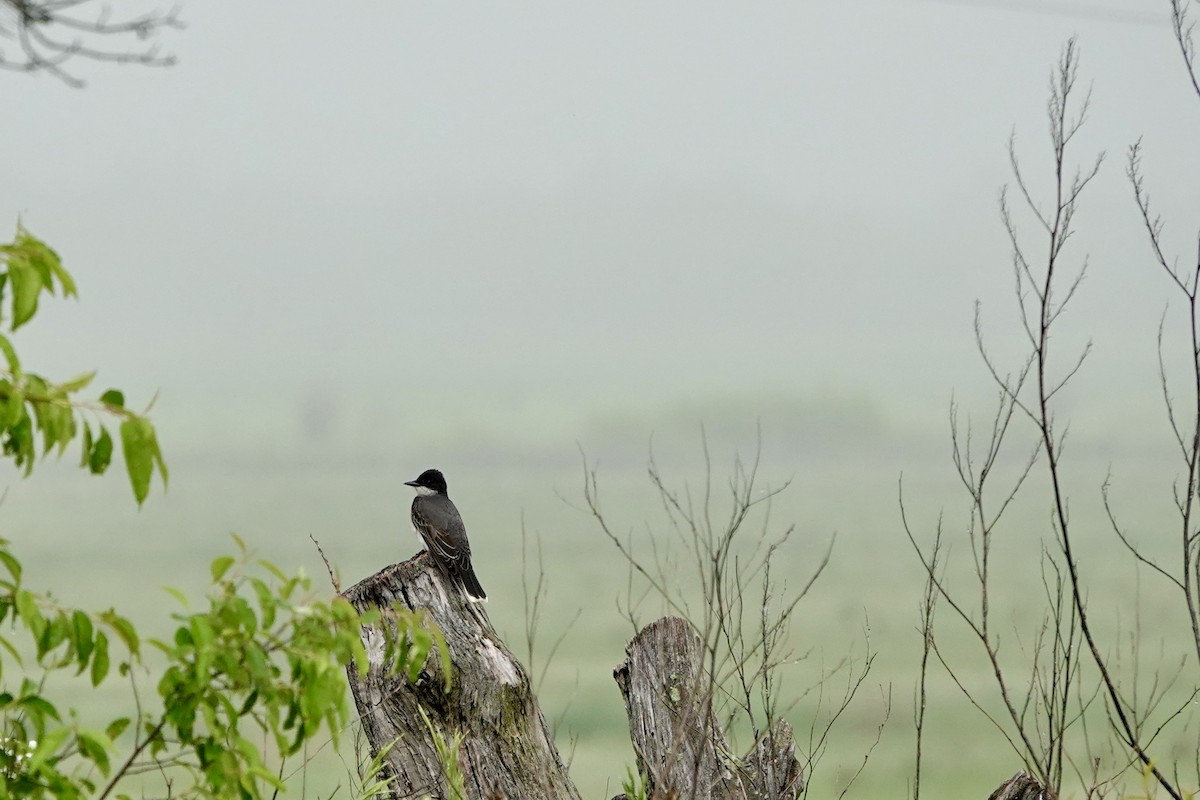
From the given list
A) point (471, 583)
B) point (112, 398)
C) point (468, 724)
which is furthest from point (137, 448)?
point (471, 583)

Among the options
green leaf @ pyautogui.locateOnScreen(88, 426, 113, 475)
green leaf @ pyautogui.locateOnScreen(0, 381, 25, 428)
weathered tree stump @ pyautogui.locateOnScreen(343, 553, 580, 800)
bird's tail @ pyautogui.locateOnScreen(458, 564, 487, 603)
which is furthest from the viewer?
bird's tail @ pyautogui.locateOnScreen(458, 564, 487, 603)

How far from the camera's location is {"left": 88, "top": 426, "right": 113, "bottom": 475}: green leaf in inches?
85.9

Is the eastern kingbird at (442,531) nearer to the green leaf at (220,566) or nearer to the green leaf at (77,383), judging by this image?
Result: the green leaf at (220,566)

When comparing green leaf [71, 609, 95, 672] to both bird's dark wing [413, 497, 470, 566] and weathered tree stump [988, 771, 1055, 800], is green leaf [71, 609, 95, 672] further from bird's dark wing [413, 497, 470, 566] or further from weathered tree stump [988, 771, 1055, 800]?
bird's dark wing [413, 497, 470, 566]

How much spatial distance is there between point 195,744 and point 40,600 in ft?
1.47

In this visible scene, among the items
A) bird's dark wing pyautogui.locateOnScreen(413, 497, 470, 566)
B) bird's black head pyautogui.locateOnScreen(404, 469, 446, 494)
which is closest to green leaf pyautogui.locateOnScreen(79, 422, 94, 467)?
bird's dark wing pyautogui.locateOnScreen(413, 497, 470, 566)

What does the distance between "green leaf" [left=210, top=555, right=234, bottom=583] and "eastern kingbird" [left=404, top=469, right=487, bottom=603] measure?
9.99 feet

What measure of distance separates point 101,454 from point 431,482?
217 inches

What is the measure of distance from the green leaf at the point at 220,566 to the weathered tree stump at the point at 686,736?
2.86m

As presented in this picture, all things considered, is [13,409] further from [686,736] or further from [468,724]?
[686,736]

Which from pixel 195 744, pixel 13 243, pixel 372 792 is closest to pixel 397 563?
pixel 372 792

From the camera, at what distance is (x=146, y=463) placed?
6.86 ft

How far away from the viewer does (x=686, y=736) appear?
4672 mm

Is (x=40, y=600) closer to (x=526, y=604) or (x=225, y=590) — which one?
(x=225, y=590)
